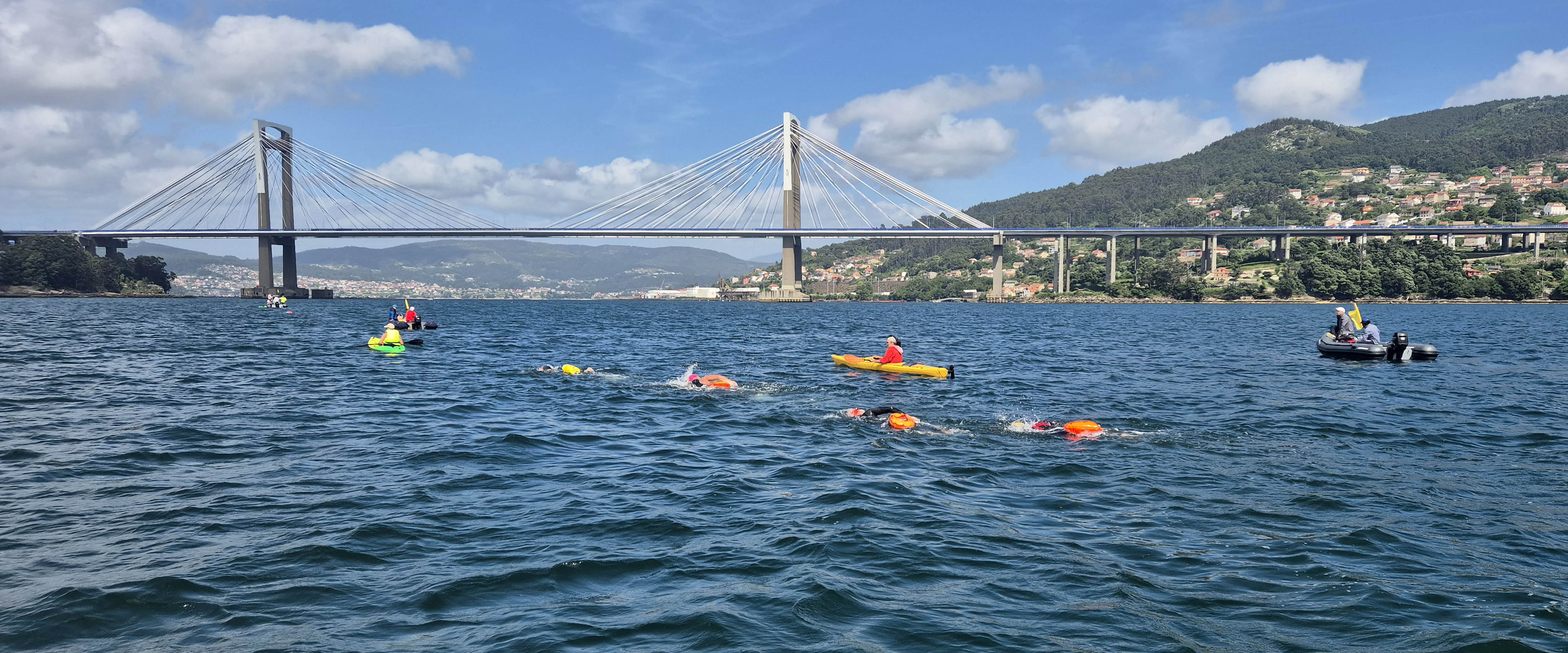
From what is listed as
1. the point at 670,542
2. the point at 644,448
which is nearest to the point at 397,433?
the point at 644,448

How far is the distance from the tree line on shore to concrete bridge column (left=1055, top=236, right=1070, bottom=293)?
110343 mm

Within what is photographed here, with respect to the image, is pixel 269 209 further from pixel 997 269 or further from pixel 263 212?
pixel 997 269

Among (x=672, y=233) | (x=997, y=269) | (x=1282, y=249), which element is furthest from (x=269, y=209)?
(x=1282, y=249)

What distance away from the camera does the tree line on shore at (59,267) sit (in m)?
95.2

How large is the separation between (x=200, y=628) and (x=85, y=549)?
99.3 inches

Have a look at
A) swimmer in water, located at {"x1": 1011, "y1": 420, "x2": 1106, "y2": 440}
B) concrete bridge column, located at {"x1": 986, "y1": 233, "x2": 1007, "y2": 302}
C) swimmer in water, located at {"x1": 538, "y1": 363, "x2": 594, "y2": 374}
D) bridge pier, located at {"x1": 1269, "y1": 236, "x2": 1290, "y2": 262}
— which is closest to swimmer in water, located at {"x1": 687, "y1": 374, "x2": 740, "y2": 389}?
swimmer in water, located at {"x1": 538, "y1": 363, "x2": 594, "y2": 374}

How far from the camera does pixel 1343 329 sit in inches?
1069

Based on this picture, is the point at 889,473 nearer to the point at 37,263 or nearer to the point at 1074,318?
the point at 1074,318

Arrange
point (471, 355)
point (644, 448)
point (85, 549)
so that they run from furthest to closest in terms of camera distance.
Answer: point (471, 355) → point (644, 448) → point (85, 549)

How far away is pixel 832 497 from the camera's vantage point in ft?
31.7

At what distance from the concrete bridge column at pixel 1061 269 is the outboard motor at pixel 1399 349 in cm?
9482

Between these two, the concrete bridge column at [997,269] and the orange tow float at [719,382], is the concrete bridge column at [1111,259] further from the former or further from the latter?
the orange tow float at [719,382]

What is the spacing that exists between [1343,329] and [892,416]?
19.8 m

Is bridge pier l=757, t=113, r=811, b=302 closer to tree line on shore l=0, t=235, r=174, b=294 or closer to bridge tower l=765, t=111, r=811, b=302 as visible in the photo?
bridge tower l=765, t=111, r=811, b=302
